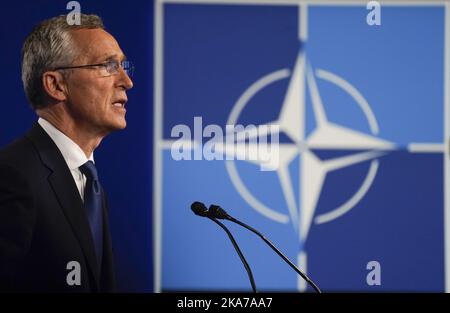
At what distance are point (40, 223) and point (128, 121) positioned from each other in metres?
0.50

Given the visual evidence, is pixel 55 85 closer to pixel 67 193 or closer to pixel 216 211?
pixel 67 193

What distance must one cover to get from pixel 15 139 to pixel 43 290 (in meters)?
0.52

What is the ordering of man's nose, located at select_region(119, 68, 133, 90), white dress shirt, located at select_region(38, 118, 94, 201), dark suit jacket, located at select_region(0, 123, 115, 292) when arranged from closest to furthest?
dark suit jacket, located at select_region(0, 123, 115, 292), white dress shirt, located at select_region(38, 118, 94, 201), man's nose, located at select_region(119, 68, 133, 90)

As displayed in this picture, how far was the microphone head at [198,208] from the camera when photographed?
2648 mm

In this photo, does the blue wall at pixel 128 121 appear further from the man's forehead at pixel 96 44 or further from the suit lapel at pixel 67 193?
the suit lapel at pixel 67 193

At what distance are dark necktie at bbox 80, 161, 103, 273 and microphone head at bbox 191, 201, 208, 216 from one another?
12.4 inches

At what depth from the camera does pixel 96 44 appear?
2.61 meters

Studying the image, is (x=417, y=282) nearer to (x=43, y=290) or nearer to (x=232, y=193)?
(x=232, y=193)

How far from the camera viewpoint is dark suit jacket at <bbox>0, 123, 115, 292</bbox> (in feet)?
7.91

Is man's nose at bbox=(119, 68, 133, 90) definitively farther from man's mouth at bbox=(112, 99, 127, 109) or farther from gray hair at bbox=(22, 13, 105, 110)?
gray hair at bbox=(22, 13, 105, 110)

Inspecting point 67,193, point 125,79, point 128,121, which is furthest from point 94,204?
point 125,79

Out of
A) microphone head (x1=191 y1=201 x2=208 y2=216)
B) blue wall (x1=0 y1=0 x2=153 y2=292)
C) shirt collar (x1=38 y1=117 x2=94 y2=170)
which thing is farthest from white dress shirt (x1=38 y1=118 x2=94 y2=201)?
microphone head (x1=191 y1=201 x2=208 y2=216)
